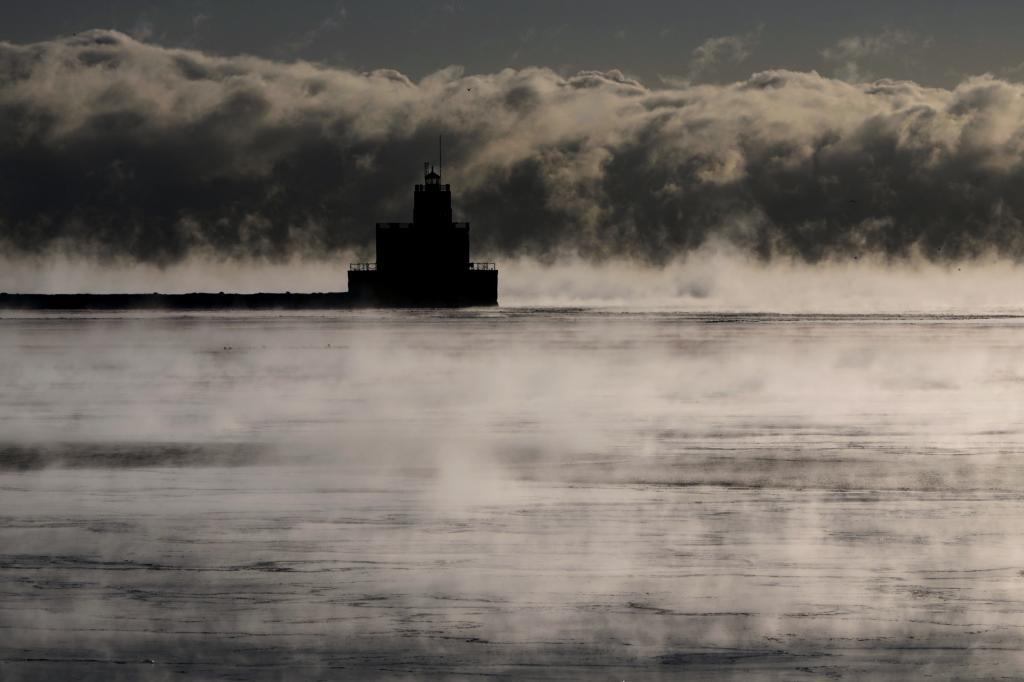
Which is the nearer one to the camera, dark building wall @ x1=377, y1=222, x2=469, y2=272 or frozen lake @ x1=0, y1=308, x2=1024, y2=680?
frozen lake @ x1=0, y1=308, x2=1024, y2=680

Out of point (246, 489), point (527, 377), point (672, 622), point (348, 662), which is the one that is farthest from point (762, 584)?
point (527, 377)

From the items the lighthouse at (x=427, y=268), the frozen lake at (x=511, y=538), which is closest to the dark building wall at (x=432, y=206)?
the lighthouse at (x=427, y=268)

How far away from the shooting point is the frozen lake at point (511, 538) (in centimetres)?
948

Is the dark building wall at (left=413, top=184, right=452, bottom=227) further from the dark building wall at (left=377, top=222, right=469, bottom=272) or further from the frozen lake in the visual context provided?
the frozen lake

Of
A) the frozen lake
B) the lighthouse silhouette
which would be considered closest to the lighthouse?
the lighthouse silhouette

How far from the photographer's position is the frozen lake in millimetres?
9484

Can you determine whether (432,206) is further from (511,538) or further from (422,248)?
(511,538)

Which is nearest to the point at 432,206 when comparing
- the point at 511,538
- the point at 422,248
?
the point at 422,248

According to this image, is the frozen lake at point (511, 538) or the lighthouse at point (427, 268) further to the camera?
the lighthouse at point (427, 268)

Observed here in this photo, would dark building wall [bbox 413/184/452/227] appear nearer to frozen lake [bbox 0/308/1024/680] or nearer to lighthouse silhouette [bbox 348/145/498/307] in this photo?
lighthouse silhouette [bbox 348/145/498/307]

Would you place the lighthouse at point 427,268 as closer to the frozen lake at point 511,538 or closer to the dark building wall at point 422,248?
the dark building wall at point 422,248

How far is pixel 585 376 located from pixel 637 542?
85.7 feet

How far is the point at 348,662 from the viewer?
921cm

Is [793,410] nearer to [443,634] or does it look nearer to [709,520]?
[709,520]
